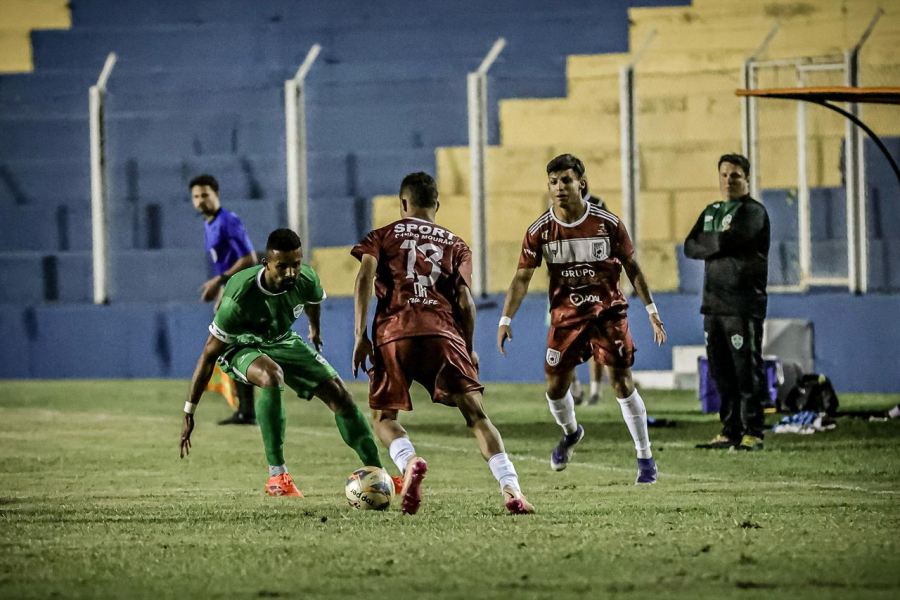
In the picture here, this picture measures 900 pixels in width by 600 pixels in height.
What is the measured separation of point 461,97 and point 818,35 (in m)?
4.35

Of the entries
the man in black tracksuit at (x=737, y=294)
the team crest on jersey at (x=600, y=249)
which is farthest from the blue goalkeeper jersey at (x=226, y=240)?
the team crest on jersey at (x=600, y=249)

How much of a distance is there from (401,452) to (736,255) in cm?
398

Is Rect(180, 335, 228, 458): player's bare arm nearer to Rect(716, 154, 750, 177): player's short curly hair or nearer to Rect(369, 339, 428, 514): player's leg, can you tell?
Rect(369, 339, 428, 514): player's leg

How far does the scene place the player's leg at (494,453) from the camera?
695 centimetres

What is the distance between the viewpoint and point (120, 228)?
2059 centimetres

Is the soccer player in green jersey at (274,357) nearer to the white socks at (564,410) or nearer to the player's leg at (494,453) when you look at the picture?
the player's leg at (494,453)

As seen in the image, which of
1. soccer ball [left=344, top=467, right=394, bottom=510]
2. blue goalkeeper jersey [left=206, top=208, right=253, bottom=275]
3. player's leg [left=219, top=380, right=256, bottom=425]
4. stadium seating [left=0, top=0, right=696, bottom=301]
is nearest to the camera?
soccer ball [left=344, top=467, right=394, bottom=510]

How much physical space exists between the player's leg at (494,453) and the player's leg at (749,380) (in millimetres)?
3474

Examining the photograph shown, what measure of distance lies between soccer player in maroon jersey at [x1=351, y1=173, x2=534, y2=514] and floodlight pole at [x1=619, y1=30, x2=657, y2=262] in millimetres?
9215

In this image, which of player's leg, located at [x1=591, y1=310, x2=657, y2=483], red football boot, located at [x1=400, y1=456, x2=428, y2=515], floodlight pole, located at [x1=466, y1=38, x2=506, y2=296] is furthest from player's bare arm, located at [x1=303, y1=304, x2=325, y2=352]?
floodlight pole, located at [x1=466, y1=38, x2=506, y2=296]

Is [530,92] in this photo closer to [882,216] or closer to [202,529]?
[882,216]

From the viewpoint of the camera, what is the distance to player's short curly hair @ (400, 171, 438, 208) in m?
7.21

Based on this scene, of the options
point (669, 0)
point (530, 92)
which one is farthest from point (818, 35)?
point (530, 92)

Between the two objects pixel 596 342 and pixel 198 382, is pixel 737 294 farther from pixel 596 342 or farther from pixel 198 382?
pixel 198 382
